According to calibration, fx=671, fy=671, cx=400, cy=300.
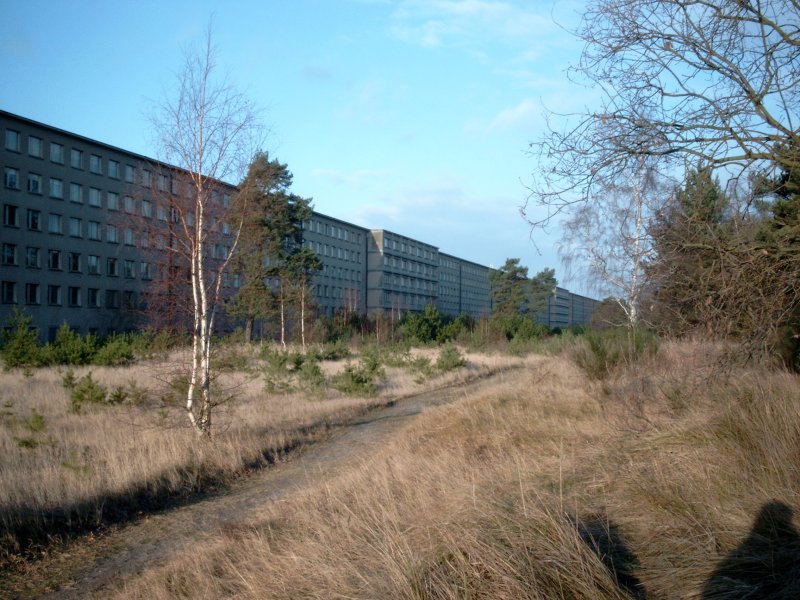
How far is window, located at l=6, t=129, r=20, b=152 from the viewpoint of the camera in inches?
1703

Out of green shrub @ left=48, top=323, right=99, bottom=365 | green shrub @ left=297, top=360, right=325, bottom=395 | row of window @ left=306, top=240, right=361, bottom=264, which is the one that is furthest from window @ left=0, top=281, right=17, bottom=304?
green shrub @ left=297, top=360, right=325, bottom=395

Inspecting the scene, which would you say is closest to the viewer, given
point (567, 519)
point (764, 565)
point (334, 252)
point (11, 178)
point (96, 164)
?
point (764, 565)

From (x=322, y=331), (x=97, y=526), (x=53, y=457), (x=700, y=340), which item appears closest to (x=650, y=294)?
(x=700, y=340)

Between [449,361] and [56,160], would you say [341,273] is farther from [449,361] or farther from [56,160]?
[449,361]

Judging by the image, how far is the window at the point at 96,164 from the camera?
162 ft

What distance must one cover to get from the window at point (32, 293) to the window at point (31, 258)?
1.25 meters

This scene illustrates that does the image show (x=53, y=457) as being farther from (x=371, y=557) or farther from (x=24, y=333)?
(x=24, y=333)

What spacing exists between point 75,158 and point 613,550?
51657 mm

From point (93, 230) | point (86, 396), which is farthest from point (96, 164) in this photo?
point (86, 396)

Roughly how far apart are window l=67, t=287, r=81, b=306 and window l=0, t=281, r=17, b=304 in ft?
13.9

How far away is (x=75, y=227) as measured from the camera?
48.8 metres

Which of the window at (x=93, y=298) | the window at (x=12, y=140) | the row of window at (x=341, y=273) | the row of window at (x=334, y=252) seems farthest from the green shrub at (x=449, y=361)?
the row of window at (x=341, y=273)

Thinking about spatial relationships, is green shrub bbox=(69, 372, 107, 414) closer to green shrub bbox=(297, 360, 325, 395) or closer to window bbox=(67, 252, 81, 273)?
green shrub bbox=(297, 360, 325, 395)

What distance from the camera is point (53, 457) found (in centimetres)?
894
